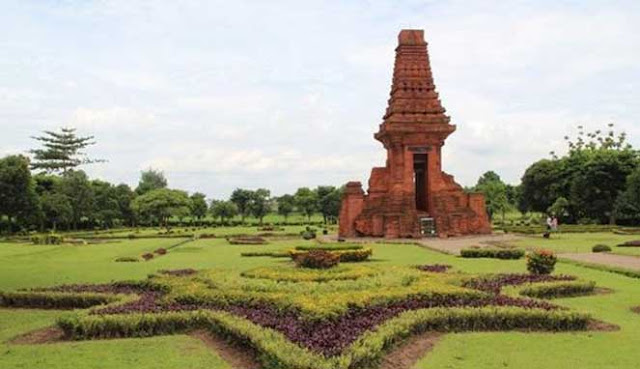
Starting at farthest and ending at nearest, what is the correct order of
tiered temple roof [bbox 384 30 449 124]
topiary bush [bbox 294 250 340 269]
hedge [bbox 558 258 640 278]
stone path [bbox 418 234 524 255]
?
1. tiered temple roof [bbox 384 30 449 124]
2. stone path [bbox 418 234 524 255]
3. hedge [bbox 558 258 640 278]
4. topiary bush [bbox 294 250 340 269]

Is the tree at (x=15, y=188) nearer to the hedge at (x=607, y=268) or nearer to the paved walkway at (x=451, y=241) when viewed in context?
the paved walkway at (x=451, y=241)

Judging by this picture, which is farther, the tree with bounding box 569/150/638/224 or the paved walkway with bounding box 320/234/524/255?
the tree with bounding box 569/150/638/224


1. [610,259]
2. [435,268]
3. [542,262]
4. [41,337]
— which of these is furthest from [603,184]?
[41,337]

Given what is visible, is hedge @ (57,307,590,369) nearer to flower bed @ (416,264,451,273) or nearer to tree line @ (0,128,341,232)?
flower bed @ (416,264,451,273)

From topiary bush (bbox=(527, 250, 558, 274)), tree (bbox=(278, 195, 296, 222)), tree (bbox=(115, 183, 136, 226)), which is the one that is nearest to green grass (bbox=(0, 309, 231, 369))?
topiary bush (bbox=(527, 250, 558, 274))

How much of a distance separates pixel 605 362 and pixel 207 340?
5115 millimetres

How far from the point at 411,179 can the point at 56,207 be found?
28047mm

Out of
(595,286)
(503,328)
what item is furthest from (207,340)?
(595,286)

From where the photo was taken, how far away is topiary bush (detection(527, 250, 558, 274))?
15.2 meters

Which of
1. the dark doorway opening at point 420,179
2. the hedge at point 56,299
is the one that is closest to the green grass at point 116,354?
the hedge at point 56,299

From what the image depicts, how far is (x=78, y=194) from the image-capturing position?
5359cm

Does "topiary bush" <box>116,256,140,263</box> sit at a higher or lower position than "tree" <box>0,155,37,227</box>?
lower

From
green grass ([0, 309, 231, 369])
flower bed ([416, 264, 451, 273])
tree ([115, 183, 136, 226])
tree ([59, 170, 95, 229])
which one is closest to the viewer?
green grass ([0, 309, 231, 369])

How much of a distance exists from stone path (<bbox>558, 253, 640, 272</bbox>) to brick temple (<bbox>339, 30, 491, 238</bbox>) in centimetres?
1313
